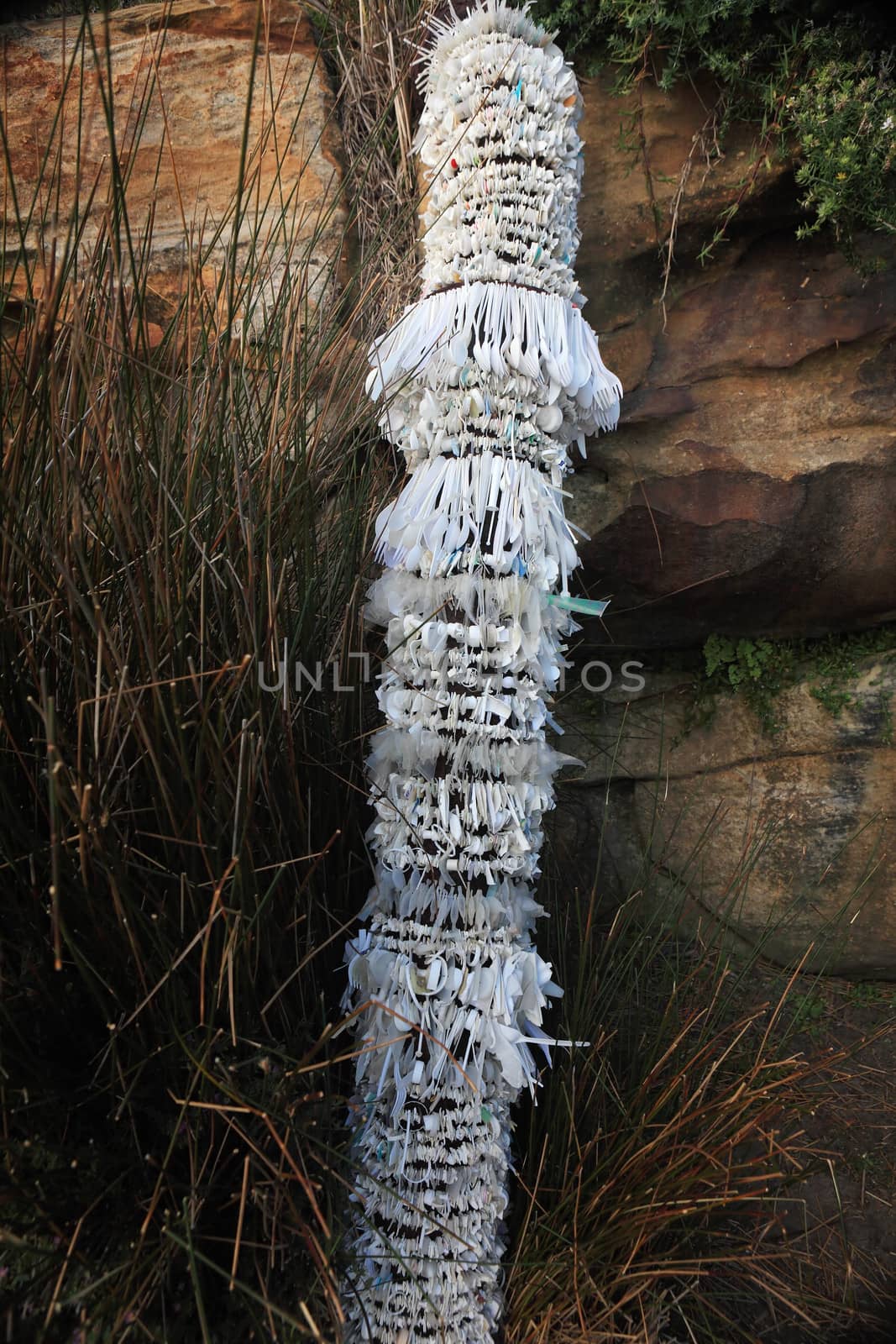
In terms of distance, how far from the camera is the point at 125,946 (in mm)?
851

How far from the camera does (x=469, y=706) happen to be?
102cm

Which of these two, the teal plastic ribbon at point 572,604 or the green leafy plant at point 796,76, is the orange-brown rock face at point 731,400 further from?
the teal plastic ribbon at point 572,604

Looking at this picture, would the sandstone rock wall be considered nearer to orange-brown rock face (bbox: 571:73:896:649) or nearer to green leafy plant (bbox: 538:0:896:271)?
orange-brown rock face (bbox: 571:73:896:649)

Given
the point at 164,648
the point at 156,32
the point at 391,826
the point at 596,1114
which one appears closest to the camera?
the point at 164,648

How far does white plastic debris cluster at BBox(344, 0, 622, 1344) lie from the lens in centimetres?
100

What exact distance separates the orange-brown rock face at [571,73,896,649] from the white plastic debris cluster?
646 millimetres

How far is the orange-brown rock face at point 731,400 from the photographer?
1643 mm

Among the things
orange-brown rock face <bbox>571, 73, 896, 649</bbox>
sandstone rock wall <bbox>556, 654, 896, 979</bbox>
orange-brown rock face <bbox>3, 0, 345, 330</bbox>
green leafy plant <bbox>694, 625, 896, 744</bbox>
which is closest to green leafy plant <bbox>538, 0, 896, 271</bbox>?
orange-brown rock face <bbox>571, 73, 896, 649</bbox>

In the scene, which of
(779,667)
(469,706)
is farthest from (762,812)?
(469,706)

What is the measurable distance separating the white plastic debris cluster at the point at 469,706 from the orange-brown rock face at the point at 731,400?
646 millimetres

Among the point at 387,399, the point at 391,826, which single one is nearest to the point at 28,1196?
the point at 391,826

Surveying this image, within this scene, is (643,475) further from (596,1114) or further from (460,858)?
(596,1114)

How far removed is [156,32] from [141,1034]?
2131 mm

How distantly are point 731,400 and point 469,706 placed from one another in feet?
3.42
